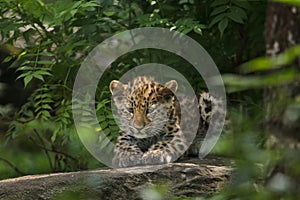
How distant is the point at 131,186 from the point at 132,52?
228cm

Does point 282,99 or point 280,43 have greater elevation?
point 280,43

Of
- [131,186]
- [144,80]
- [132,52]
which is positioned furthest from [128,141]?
[132,52]

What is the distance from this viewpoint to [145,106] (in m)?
6.02

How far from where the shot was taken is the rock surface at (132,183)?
5.22m

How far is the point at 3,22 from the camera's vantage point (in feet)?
22.4

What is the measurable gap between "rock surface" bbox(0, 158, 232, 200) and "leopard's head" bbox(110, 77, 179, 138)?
1.66 feet

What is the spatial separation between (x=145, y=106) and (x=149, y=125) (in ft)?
0.50

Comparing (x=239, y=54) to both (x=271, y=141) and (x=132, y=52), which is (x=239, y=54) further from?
(x=271, y=141)

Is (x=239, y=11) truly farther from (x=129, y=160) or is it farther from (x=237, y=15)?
(x=129, y=160)

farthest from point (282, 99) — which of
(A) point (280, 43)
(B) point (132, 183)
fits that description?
(B) point (132, 183)

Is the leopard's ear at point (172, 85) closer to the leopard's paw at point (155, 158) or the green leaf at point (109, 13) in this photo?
the leopard's paw at point (155, 158)

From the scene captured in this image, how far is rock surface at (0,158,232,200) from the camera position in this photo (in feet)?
17.1

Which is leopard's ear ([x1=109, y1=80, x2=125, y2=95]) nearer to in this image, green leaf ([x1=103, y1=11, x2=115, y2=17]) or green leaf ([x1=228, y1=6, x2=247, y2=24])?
green leaf ([x1=103, y1=11, x2=115, y2=17])

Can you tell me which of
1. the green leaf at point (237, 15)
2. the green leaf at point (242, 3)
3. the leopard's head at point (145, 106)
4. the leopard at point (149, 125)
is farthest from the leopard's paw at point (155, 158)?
the green leaf at point (242, 3)
